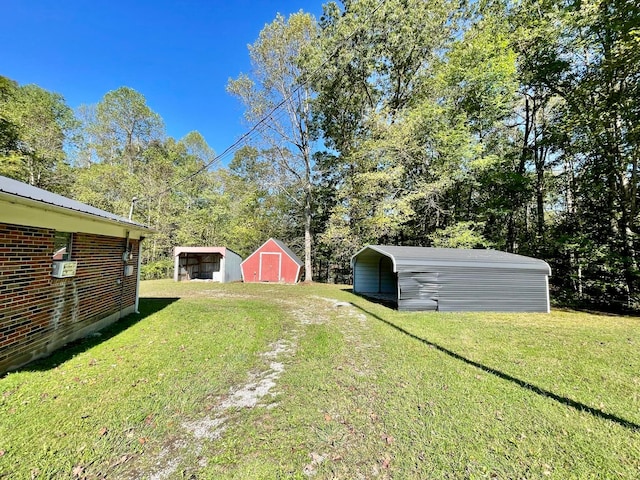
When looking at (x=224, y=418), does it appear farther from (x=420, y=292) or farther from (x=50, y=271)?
(x=420, y=292)

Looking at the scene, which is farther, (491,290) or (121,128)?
(121,128)

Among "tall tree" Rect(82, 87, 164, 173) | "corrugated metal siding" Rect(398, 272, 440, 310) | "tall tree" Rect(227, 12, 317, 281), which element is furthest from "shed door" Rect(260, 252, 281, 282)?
"tall tree" Rect(82, 87, 164, 173)

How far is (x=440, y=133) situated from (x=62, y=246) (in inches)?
657

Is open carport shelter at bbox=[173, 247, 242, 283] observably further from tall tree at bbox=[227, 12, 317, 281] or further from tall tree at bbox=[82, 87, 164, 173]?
tall tree at bbox=[82, 87, 164, 173]

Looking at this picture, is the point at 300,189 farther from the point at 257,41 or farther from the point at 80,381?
the point at 80,381

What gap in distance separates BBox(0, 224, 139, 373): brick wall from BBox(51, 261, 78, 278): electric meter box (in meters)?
0.09

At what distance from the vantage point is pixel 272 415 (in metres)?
3.06

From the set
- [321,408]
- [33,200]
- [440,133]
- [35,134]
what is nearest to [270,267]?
[440,133]

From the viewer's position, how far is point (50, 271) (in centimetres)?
450

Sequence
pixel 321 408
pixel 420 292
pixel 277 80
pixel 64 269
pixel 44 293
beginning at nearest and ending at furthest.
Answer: pixel 321 408
pixel 44 293
pixel 64 269
pixel 420 292
pixel 277 80

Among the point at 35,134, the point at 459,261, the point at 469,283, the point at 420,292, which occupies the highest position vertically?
the point at 35,134

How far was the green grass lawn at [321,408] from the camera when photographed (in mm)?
2342

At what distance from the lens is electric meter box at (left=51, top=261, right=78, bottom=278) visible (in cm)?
457

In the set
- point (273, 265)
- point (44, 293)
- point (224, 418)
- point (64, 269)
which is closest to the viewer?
point (224, 418)
